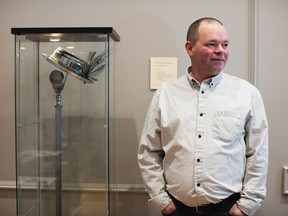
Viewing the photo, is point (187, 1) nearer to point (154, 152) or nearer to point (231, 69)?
point (231, 69)

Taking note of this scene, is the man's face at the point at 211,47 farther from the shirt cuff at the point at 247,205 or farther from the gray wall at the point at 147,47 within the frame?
the shirt cuff at the point at 247,205

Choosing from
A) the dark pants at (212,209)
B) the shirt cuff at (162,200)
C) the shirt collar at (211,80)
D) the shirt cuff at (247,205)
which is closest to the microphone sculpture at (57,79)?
the shirt collar at (211,80)

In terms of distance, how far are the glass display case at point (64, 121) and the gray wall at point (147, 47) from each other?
0.53ft

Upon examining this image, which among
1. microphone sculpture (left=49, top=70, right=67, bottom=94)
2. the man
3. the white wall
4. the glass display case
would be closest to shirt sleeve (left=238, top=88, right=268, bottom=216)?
the man

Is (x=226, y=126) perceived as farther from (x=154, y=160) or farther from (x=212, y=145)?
(x=154, y=160)

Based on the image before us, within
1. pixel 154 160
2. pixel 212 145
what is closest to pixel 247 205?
pixel 212 145

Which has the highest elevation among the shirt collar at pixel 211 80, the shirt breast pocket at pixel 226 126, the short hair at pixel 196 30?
the short hair at pixel 196 30

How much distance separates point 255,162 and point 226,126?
221 millimetres

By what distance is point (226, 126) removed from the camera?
4.90ft

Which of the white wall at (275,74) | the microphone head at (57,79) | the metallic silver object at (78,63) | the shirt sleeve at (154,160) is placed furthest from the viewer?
the white wall at (275,74)

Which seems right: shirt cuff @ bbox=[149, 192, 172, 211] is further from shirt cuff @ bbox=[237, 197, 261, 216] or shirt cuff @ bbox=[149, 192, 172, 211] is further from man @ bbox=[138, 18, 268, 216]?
shirt cuff @ bbox=[237, 197, 261, 216]

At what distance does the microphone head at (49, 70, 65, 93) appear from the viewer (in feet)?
5.97

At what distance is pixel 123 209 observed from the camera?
2139mm

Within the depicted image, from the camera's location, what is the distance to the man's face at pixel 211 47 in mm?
1488
